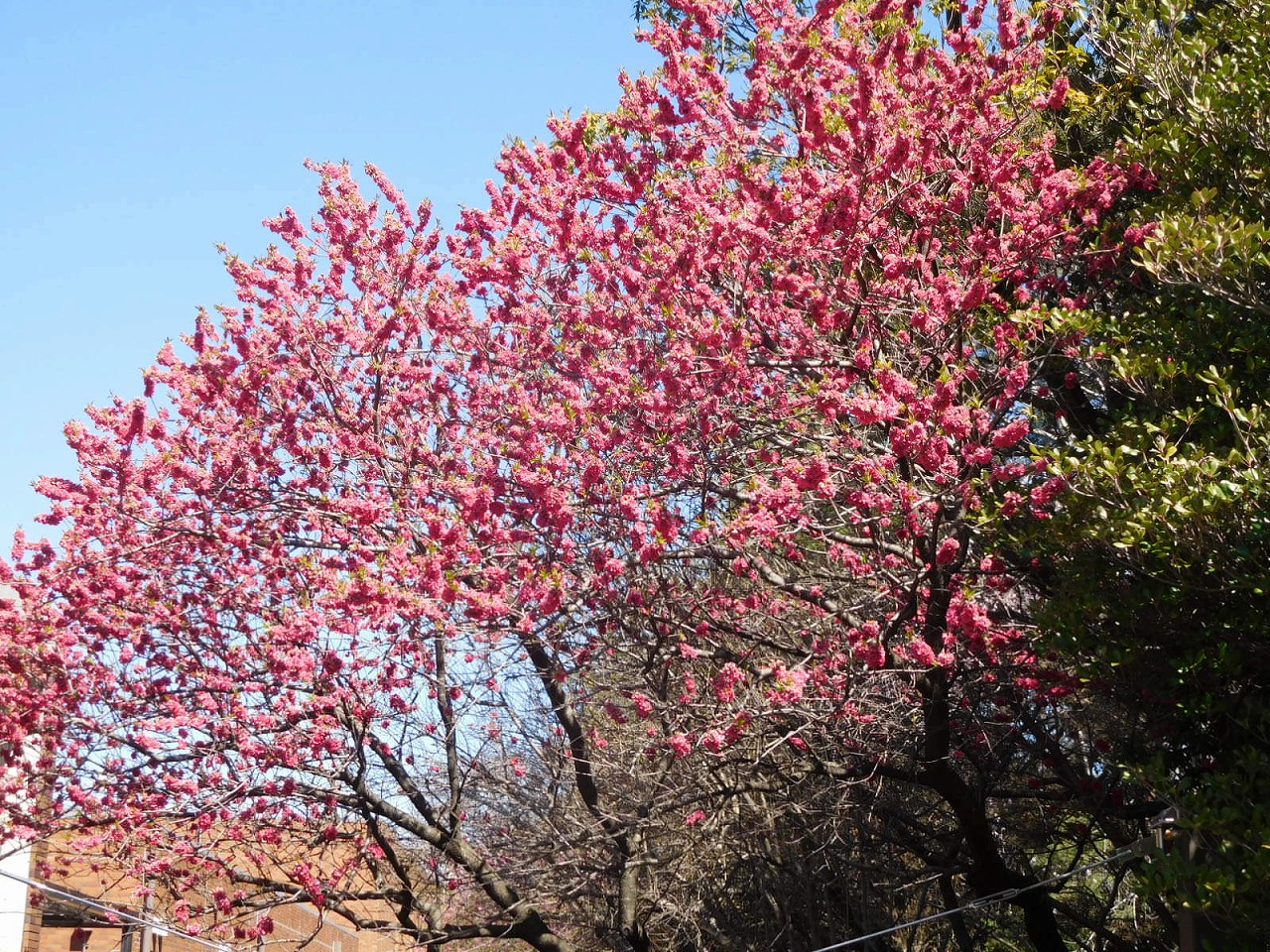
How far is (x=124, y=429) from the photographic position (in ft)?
31.0

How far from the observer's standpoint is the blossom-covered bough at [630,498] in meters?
7.59

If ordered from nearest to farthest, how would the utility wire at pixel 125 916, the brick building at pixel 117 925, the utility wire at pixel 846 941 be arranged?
the utility wire at pixel 846 941
the utility wire at pixel 125 916
the brick building at pixel 117 925

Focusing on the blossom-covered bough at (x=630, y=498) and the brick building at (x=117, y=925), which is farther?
the brick building at (x=117, y=925)

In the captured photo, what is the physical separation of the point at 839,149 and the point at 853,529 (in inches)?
96.5

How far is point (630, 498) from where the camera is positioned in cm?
763

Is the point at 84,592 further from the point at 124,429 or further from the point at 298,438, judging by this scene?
the point at 298,438

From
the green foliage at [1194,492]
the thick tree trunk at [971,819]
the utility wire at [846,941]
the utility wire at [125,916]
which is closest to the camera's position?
the green foliage at [1194,492]

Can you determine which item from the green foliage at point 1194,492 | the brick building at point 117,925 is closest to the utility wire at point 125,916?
the brick building at point 117,925

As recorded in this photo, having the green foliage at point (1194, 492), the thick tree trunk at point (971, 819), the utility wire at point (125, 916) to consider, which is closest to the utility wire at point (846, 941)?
the utility wire at point (125, 916)

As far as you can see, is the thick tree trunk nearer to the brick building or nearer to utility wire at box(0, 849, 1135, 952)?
utility wire at box(0, 849, 1135, 952)

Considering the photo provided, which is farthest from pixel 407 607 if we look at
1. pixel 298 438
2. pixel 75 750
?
pixel 75 750

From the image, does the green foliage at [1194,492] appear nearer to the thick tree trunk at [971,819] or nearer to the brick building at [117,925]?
the thick tree trunk at [971,819]

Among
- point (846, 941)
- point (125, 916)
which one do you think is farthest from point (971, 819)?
point (125, 916)

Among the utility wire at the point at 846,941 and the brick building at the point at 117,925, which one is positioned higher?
the brick building at the point at 117,925
